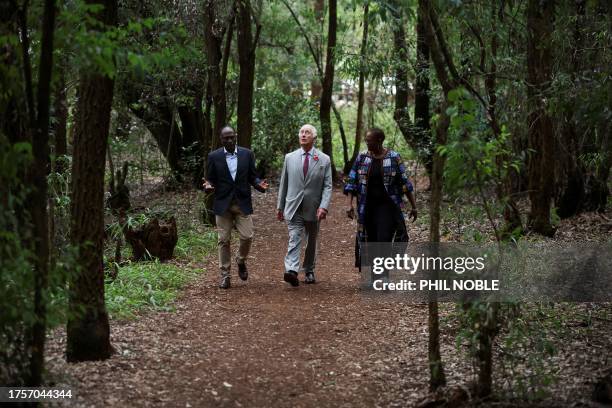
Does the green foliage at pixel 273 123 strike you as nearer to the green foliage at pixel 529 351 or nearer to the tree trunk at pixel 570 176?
the tree trunk at pixel 570 176

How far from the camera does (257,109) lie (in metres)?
24.4

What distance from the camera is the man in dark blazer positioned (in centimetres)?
1011

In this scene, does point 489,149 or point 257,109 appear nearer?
point 489,149

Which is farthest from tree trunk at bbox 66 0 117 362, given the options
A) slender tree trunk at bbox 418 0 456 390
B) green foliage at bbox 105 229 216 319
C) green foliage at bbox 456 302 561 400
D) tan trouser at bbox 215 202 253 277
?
tan trouser at bbox 215 202 253 277

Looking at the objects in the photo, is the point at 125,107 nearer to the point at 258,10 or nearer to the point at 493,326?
the point at 258,10

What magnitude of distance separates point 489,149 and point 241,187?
16.7 feet

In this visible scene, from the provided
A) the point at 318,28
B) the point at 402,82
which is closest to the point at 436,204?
the point at 402,82

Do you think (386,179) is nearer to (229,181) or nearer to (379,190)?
(379,190)

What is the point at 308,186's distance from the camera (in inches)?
398

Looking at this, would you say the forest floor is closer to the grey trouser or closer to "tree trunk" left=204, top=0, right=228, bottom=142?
the grey trouser

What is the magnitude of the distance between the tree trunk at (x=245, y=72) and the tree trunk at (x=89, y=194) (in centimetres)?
1030

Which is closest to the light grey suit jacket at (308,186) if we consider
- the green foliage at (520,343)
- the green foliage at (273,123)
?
the green foliage at (520,343)

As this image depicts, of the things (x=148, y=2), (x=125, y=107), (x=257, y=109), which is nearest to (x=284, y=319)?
(x=148, y=2)

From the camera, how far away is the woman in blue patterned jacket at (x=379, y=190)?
374 inches
